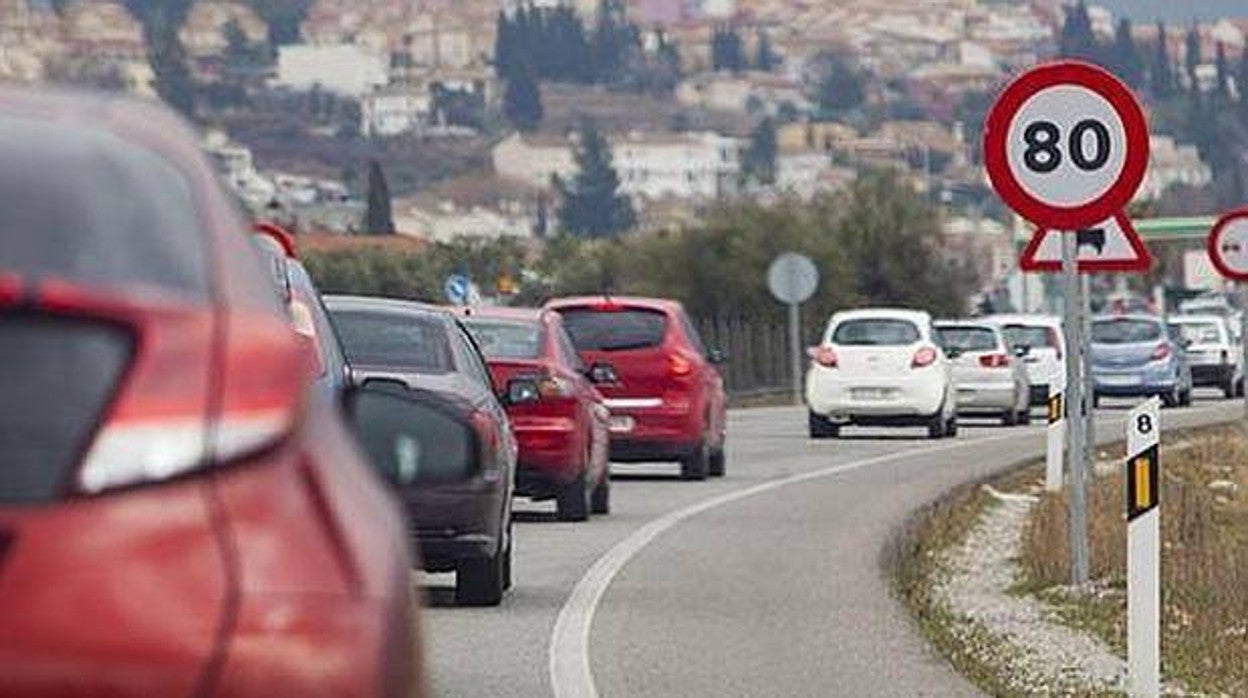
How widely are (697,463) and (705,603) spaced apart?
13.9 metres

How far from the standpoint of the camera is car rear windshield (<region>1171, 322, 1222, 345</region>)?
226 ft

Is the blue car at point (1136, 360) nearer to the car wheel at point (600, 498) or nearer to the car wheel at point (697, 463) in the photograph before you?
the car wheel at point (697, 463)

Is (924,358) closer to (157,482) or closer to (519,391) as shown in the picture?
(519,391)

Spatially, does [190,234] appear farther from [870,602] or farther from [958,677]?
→ [870,602]

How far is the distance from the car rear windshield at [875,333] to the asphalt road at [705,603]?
33.4 ft

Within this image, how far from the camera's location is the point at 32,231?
4566 mm

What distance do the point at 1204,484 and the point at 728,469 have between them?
192 inches

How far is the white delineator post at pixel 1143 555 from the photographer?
44.9 feet

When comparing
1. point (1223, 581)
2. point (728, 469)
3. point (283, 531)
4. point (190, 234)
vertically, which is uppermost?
point (190, 234)

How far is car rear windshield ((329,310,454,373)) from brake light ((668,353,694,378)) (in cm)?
1296

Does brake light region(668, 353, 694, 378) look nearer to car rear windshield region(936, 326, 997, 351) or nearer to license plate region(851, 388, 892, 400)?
license plate region(851, 388, 892, 400)

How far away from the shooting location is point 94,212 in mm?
4637

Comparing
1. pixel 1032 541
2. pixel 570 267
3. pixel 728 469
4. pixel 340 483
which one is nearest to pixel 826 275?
pixel 570 267

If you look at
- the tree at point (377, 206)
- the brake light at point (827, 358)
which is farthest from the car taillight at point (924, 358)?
the tree at point (377, 206)
